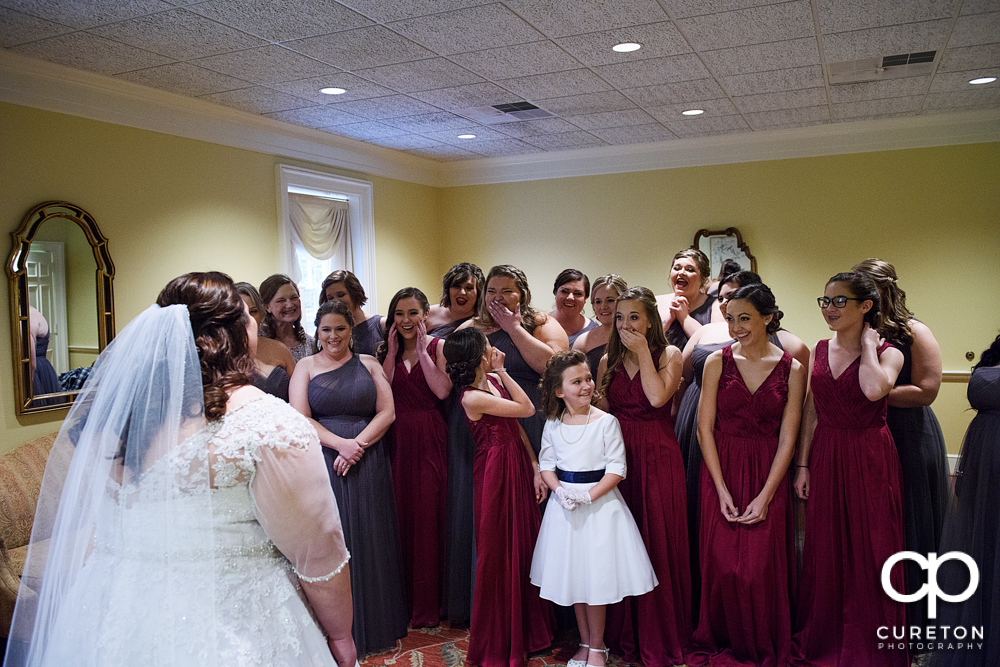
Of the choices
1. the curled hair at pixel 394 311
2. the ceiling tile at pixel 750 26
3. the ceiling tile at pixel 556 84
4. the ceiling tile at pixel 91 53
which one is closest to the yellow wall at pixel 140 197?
the ceiling tile at pixel 91 53

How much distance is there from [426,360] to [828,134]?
4.53m

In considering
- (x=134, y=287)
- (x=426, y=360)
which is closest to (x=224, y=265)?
(x=134, y=287)

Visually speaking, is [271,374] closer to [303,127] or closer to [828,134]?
[303,127]

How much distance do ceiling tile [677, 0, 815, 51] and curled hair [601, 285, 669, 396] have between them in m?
1.40

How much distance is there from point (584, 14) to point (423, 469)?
2.28 meters

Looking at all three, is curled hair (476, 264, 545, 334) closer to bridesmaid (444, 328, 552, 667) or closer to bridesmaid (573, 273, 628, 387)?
bridesmaid (573, 273, 628, 387)

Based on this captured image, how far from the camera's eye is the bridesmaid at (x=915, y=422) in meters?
3.13

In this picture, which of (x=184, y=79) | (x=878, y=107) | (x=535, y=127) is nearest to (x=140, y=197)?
(x=184, y=79)

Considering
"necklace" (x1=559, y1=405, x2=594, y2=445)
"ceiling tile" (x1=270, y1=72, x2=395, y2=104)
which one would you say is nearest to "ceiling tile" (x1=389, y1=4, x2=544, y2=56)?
"ceiling tile" (x1=270, y1=72, x2=395, y2=104)

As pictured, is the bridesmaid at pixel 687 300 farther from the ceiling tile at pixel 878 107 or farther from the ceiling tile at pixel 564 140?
the ceiling tile at pixel 564 140

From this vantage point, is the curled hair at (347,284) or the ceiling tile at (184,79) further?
the ceiling tile at (184,79)

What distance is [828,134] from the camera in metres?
6.26

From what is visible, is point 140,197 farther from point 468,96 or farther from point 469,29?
point 469,29

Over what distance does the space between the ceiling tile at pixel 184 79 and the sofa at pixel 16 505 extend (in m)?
2.16
